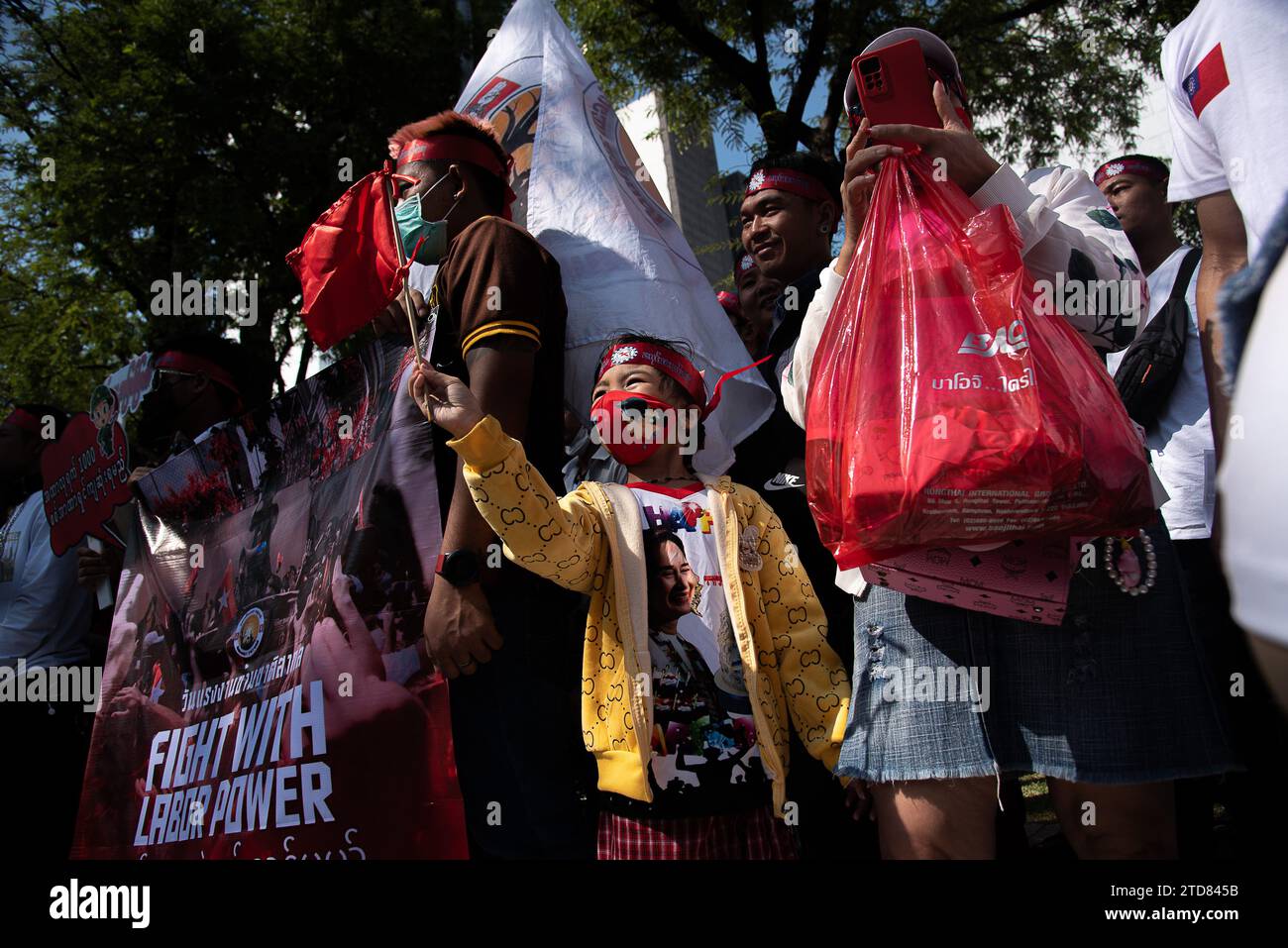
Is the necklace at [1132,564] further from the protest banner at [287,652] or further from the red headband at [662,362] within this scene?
the protest banner at [287,652]

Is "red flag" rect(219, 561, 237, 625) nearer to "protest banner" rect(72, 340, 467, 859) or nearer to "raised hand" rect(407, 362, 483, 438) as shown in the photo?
"protest banner" rect(72, 340, 467, 859)

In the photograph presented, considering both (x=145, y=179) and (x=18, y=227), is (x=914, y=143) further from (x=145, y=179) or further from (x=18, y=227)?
(x=18, y=227)

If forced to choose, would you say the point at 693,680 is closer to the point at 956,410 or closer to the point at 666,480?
the point at 666,480

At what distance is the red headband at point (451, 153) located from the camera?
9.82ft

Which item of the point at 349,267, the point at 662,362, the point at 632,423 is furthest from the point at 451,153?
the point at 632,423

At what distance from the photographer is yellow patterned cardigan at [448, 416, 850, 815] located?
2137 millimetres

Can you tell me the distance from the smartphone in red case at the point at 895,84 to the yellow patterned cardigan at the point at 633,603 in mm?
936

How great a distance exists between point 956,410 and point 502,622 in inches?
48.2

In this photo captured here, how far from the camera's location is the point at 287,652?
268 cm

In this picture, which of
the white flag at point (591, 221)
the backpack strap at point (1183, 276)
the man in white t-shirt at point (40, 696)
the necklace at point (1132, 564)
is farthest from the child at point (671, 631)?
the man in white t-shirt at point (40, 696)

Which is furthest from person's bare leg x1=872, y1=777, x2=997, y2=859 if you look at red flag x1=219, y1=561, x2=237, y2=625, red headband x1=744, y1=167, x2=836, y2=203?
red headband x1=744, y1=167, x2=836, y2=203

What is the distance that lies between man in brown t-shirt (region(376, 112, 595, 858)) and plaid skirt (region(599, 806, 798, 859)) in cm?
19

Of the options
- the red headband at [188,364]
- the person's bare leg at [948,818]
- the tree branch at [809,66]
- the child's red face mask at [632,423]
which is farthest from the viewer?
the tree branch at [809,66]

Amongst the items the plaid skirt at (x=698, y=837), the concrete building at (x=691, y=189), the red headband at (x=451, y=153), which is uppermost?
the concrete building at (x=691, y=189)
